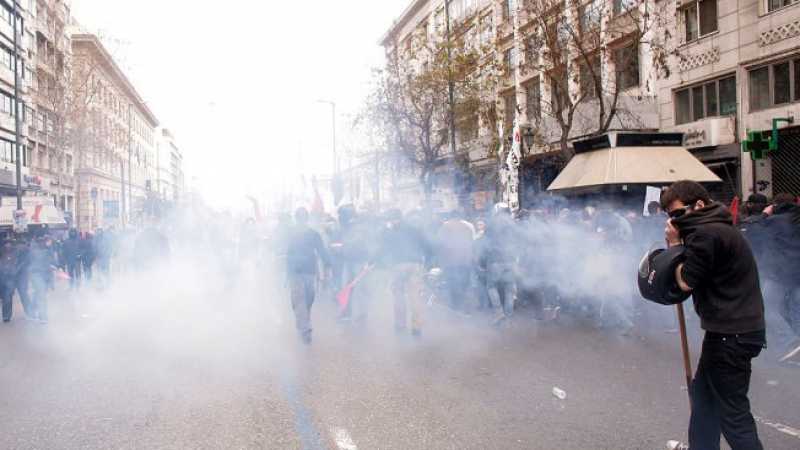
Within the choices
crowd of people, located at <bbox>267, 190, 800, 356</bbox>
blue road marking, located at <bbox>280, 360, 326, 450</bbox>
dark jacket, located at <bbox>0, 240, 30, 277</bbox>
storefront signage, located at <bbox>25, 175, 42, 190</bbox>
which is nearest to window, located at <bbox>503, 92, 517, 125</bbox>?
crowd of people, located at <bbox>267, 190, 800, 356</bbox>

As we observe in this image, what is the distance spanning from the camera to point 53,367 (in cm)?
641

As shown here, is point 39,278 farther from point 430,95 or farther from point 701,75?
point 701,75

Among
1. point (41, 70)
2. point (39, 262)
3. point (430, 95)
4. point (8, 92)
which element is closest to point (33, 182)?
point (8, 92)

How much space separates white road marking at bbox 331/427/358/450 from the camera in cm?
389

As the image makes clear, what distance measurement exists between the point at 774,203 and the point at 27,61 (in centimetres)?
3910

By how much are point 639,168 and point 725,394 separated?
1059 centimetres

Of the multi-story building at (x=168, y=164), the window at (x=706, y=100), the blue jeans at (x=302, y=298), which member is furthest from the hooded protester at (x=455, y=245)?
the multi-story building at (x=168, y=164)

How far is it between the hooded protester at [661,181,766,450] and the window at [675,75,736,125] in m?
Result: 14.9

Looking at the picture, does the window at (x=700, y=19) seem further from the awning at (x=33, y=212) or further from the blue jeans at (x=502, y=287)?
the awning at (x=33, y=212)

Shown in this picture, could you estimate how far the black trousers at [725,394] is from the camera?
9.68ft

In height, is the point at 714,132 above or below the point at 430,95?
below

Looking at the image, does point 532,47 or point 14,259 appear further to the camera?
point 532,47

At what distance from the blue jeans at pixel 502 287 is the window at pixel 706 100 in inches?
427

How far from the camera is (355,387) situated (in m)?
5.32
